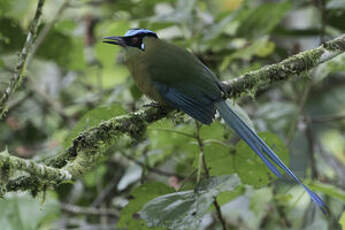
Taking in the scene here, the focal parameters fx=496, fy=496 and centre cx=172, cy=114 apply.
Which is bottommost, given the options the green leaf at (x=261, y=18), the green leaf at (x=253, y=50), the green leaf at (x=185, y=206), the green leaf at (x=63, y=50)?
the green leaf at (x=185, y=206)

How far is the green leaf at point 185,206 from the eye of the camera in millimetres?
1735

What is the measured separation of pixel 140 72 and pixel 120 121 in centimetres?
64

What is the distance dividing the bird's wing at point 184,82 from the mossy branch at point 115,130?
0.25ft

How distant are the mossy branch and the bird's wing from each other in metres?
0.08

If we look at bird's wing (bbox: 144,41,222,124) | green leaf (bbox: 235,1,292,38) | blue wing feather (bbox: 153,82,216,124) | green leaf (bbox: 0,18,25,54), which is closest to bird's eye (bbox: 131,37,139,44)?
bird's wing (bbox: 144,41,222,124)

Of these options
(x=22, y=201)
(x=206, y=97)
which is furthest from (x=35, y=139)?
(x=206, y=97)

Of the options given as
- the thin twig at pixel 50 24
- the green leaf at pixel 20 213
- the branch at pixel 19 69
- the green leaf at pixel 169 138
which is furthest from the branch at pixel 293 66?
the thin twig at pixel 50 24

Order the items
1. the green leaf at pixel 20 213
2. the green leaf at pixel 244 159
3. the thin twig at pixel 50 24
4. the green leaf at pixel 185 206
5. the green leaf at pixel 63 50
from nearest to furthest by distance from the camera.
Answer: the green leaf at pixel 185 206 → the green leaf at pixel 244 159 → the green leaf at pixel 20 213 → the thin twig at pixel 50 24 → the green leaf at pixel 63 50

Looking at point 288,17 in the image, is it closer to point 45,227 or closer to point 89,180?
point 89,180

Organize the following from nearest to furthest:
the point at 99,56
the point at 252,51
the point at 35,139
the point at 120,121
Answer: the point at 120,121
the point at 252,51
the point at 99,56
the point at 35,139

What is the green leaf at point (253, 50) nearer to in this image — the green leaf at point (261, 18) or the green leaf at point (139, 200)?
the green leaf at point (261, 18)

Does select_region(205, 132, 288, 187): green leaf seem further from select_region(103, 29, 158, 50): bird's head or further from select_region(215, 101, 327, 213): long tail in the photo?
select_region(103, 29, 158, 50): bird's head

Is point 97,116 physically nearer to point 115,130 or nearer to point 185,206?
point 115,130

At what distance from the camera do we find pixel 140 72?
2.42 m
